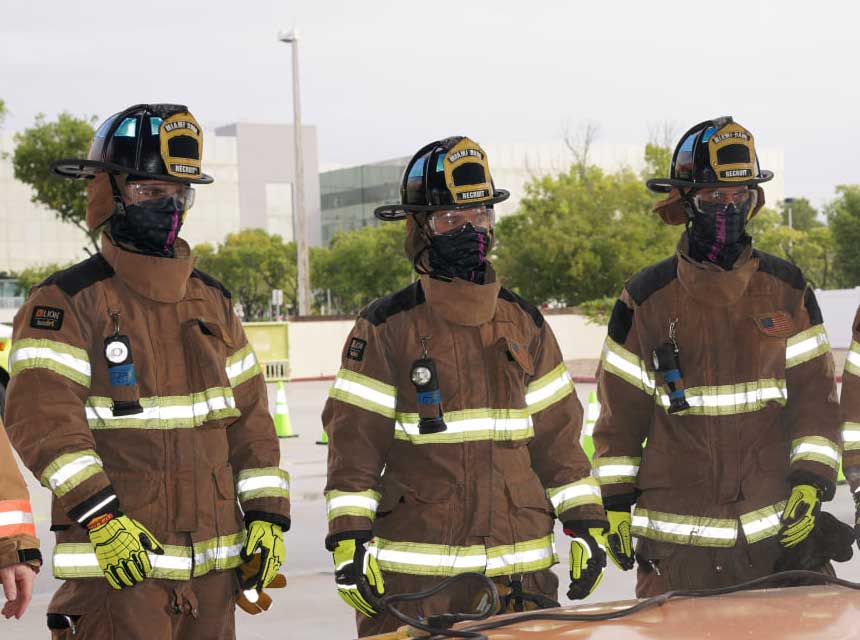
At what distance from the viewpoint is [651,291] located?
191 inches


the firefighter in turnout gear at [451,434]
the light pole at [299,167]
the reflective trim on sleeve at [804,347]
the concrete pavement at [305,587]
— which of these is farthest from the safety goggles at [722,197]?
the light pole at [299,167]

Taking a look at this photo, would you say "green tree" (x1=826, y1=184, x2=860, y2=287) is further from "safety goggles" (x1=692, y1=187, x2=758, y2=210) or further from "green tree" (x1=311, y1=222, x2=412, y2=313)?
"safety goggles" (x1=692, y1=187, x2=758, y2=210)

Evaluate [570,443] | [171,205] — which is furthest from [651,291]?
[171,205]

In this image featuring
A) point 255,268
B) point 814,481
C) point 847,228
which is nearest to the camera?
point 814,481

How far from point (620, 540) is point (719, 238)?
1.18 meters

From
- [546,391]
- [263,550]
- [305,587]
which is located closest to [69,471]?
[263,550]

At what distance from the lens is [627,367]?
15.9 ft

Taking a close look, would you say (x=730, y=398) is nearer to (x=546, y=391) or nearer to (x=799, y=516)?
(x=799, y=516)

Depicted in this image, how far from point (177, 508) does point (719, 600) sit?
1.69 metres

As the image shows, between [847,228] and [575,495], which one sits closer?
[575,495]

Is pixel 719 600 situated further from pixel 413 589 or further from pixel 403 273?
pixel 403 273

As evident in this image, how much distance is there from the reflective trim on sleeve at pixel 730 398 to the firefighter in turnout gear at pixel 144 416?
151 centimetres

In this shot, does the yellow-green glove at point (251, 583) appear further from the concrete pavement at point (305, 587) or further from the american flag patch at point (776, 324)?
the concrete pavement at point (305, 587)

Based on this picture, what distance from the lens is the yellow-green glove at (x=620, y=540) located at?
463 cm
